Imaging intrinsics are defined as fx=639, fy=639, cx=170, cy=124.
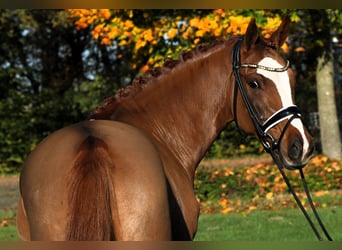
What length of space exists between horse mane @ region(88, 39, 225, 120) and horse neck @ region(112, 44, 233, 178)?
0.10 feet

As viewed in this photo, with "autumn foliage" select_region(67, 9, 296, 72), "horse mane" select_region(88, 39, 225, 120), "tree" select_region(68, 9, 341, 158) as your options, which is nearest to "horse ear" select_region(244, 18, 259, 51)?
"horse mane" select_region(88, 39, 225, 120)

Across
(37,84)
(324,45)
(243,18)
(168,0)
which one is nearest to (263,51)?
(168,0)

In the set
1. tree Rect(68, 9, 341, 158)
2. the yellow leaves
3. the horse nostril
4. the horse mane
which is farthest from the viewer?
the yellow leaves

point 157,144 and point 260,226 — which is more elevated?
point 157,144

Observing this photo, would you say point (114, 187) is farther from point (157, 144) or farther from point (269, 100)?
point (269, 100)

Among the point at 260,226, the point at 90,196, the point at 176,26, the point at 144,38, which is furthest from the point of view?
the point at 176,26

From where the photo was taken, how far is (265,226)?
8305mm

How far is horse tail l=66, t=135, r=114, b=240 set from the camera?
246cm

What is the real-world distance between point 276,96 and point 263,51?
1.11ft

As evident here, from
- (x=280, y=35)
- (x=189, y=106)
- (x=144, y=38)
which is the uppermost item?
(x=280, y=35)

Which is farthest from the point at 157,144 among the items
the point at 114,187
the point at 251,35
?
the point at 114,187

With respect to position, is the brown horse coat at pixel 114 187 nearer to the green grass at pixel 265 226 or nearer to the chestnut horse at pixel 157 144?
the chestnut horse at pixel 157 144

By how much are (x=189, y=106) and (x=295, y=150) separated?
81cm

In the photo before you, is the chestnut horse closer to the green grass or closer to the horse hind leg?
the horse hind leg
